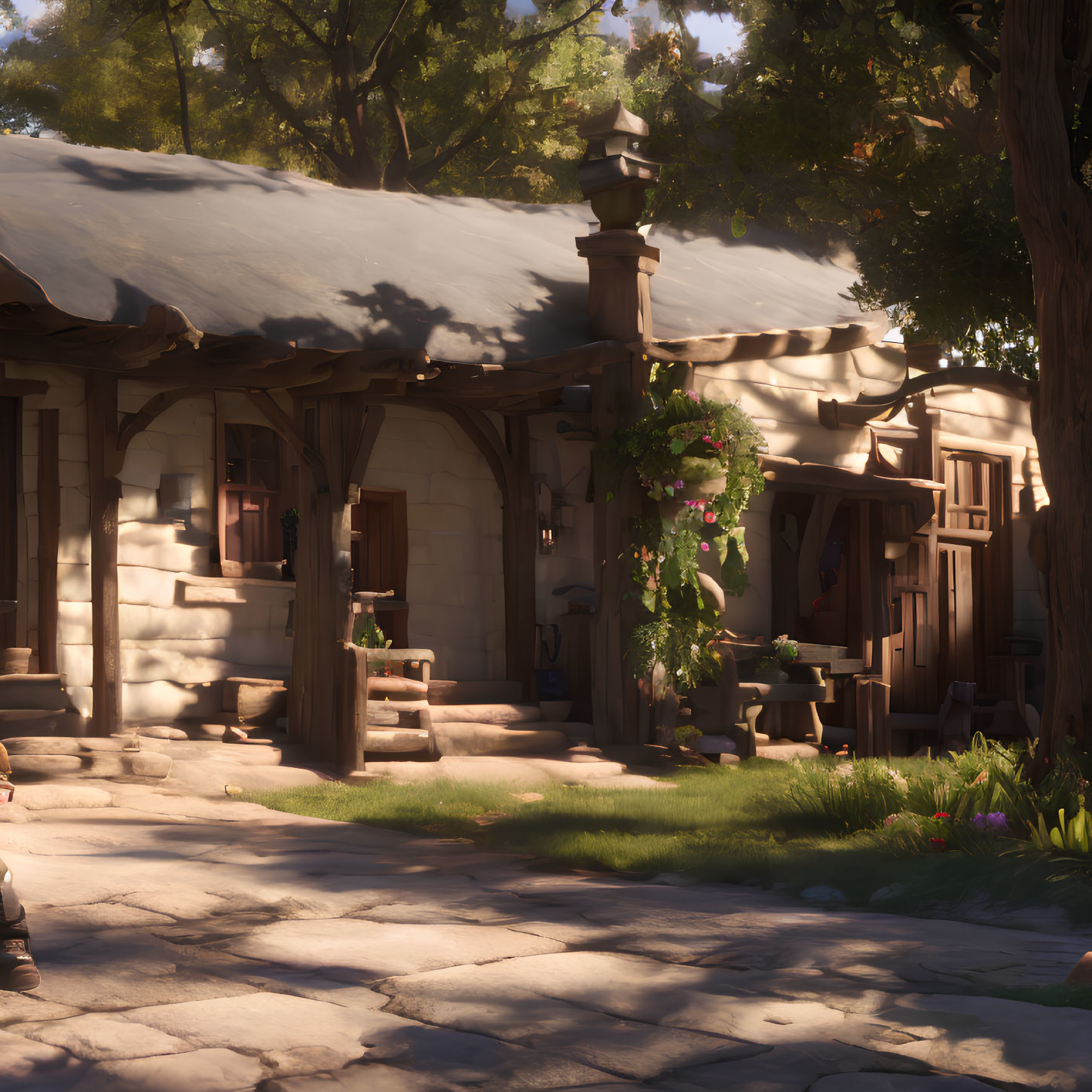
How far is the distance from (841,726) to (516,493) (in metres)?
3.87

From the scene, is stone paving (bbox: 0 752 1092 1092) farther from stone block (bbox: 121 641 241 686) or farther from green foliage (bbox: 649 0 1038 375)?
green foliage (bbox: 649 0 1038 375)

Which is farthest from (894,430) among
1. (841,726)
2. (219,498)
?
(219,498)

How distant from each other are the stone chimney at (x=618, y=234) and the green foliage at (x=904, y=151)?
78 cm

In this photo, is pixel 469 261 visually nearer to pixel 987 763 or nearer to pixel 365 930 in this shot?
pixel 987 763

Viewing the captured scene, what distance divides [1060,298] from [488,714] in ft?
18.8

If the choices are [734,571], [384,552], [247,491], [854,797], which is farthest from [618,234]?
[854,797]

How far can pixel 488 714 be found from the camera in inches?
419

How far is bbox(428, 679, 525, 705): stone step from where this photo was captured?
429 inches

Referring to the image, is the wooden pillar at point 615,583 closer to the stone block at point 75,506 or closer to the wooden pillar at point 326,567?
the wooden pillar at point 326,567

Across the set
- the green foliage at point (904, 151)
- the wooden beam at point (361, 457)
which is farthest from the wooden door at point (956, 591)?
the wooden beam at point (361, 457)

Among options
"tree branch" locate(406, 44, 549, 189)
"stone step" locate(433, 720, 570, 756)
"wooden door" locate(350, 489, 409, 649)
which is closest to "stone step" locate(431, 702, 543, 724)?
"stone step" locate(433, 720, 570, 756)

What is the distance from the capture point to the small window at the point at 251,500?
10.8m

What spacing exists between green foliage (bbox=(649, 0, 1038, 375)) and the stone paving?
4391 mm

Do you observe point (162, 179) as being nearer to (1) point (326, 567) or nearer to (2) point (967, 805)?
(1) point (326, 567)
